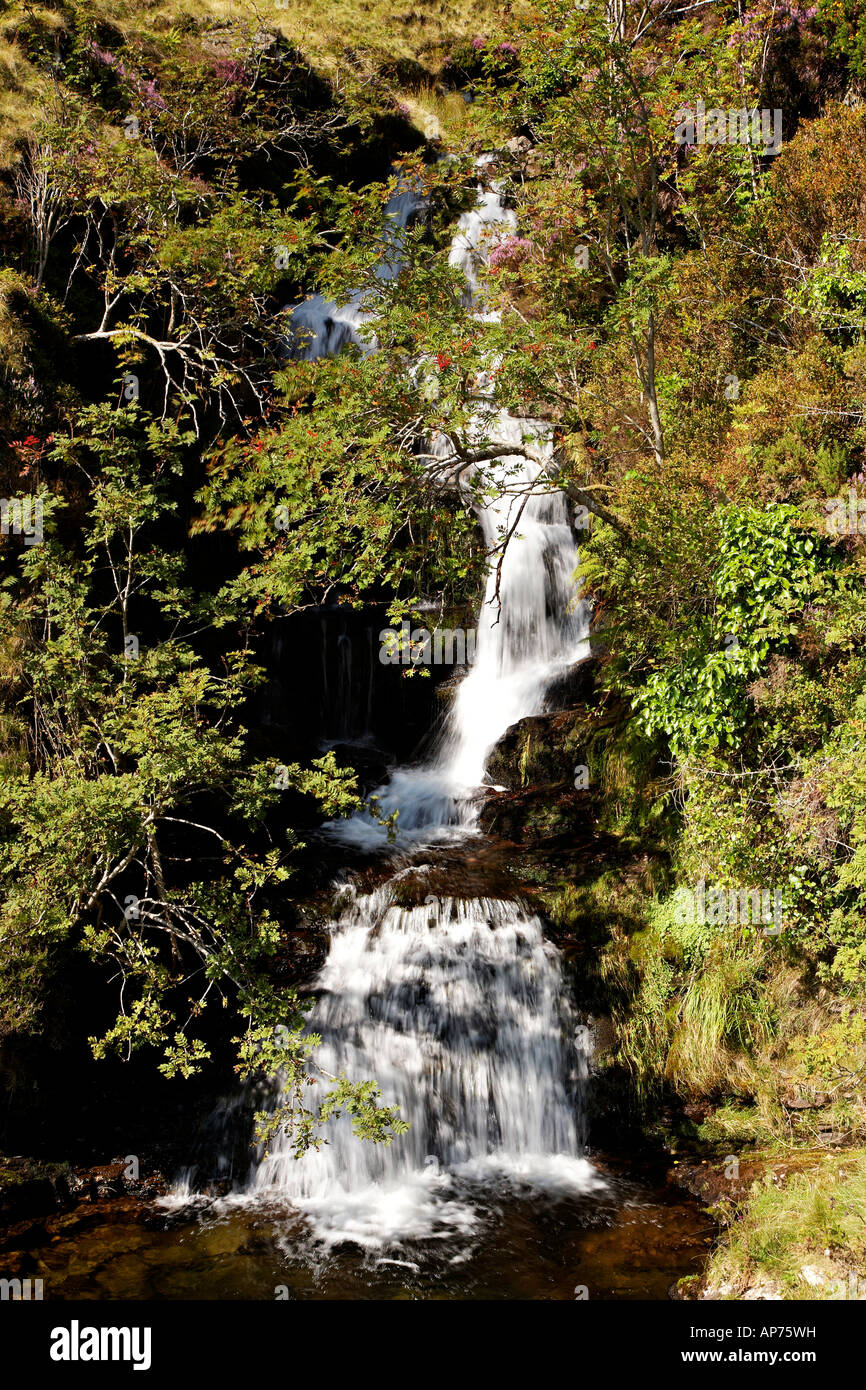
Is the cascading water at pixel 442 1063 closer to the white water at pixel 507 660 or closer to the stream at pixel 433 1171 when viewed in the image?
the stream at pixel 433 1171

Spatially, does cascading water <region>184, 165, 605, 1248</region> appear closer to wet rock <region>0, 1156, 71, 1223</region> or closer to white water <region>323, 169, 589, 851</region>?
wet rock <region>0, 1156, 71, 1223</region>

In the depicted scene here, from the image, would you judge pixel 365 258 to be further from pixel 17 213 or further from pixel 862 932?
pixel 862 932

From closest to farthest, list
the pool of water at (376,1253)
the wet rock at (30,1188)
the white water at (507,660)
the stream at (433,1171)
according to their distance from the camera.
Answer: the pool of water at (376,1253), the stream at (433,1171), the wet rock at (30,1188), the white water at (507,660)

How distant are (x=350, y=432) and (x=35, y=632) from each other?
3.45 m

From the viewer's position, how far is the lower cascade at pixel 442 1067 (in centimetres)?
689

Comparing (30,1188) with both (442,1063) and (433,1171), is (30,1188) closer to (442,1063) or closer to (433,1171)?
(433,1171)

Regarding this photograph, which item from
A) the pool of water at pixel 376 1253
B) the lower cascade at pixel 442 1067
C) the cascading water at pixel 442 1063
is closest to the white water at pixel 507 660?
the cascading water at pixel 442 1063

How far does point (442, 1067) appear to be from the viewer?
751cm

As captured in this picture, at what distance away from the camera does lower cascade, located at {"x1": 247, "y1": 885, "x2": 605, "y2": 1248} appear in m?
6.89

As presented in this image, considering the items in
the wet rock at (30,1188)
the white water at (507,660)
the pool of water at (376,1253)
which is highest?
the white water at (507,660)

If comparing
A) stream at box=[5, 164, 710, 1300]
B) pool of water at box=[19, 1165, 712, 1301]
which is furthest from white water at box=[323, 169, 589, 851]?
pool of water at box=[19, 1165, 712, 1301]

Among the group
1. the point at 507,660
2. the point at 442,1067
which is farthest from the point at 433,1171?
the point at 507,660

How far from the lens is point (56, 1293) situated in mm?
5641
